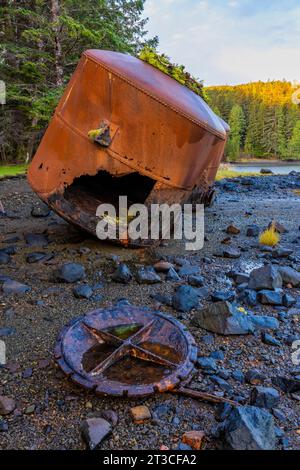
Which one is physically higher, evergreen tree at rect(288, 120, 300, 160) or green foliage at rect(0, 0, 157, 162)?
green foliage at rect(0, 0, 157, 162)

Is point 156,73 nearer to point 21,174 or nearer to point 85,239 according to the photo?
point 85,239

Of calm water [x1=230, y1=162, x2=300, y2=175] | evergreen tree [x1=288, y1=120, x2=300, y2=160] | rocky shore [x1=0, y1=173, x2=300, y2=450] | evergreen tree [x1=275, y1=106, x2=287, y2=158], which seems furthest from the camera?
evergreen tree [x1=275, y1=106, x2=287, y2=158]

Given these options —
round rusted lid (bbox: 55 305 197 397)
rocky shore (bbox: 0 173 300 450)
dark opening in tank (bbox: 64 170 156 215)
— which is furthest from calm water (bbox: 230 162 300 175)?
round rusted lid (bbox: 55 305 197 397)

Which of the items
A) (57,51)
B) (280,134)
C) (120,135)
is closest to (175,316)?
(120,135)

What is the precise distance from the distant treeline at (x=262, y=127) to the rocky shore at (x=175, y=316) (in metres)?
57.5

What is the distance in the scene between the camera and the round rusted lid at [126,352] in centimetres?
239

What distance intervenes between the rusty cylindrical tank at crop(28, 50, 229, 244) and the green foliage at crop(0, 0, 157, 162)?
10.4 meters

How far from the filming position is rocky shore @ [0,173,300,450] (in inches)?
81.2

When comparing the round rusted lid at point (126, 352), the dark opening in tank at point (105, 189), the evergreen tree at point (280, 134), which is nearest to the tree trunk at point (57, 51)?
the dark opening in tank at point (105, 189)

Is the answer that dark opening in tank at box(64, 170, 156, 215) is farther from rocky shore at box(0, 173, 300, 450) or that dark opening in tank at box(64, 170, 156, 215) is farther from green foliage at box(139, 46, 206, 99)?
green foliage at box(139, 46, 206, 99)

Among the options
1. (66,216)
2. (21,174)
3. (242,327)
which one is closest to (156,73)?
(66,216)

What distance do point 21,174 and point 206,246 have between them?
1066cm

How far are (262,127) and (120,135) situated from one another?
240 ft

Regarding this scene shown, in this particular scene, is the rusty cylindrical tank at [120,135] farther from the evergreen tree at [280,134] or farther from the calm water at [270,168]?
the evergreen tree at [280,134]
